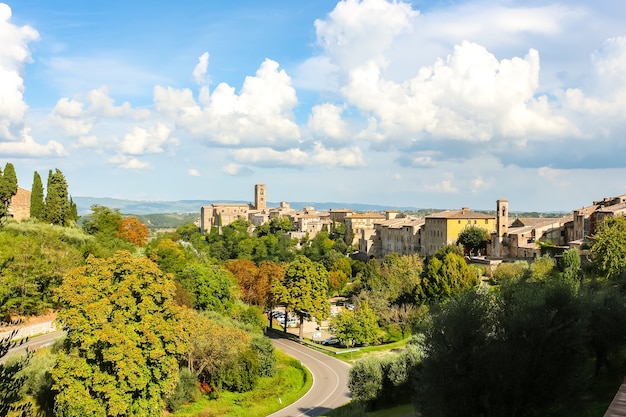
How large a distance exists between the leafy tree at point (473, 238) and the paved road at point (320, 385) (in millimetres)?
40395

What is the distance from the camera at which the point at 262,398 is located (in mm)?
32656

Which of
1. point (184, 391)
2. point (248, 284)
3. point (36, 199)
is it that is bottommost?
point (184, 391)

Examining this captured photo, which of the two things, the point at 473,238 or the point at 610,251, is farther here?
the point at 473,238

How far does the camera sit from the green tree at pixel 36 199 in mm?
54062

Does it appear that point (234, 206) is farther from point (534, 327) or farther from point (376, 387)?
point (534, 327)

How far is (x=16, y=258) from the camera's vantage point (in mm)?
36281

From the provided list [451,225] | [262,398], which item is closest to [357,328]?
[262,398]

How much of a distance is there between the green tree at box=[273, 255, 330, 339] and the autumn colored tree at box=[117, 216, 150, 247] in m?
18.2

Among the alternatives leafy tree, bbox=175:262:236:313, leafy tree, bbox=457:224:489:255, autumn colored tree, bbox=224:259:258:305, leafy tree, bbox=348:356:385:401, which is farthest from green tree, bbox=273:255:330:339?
leafy tree, bbox=457:224:489:255

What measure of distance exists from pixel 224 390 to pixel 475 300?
20375 mm

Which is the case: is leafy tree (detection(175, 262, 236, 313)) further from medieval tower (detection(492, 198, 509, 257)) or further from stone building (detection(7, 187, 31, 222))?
medieval tower (detection(492, 198, 509, 257))

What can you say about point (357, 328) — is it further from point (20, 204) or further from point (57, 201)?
point (20, 204)

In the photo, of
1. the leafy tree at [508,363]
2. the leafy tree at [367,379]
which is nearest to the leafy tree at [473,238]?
the leafy tree at [367,379]

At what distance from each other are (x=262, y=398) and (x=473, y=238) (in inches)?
2073
